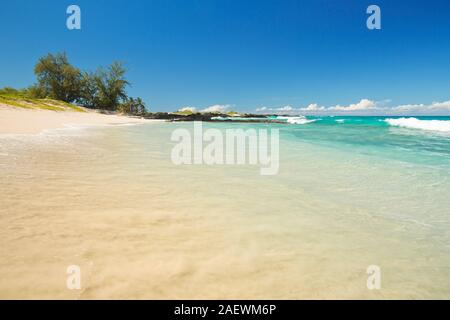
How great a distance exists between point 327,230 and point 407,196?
244 centimetres

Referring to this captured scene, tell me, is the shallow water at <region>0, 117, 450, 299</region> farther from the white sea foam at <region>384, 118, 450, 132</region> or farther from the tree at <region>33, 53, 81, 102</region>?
the tree at <region>33, 53, 81, 102</region>

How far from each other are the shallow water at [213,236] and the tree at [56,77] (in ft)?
205

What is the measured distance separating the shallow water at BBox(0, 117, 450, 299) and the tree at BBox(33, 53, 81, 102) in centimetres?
6249

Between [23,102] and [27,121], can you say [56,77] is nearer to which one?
[23,102]

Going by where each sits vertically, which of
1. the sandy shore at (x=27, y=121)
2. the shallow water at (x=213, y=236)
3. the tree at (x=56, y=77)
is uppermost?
the tree at (x=56, y=77)

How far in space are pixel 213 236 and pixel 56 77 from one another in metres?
68.2

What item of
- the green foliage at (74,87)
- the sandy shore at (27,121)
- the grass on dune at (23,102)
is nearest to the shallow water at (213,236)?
the sandy shore at (27,121)

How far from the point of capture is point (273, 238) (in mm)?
2562

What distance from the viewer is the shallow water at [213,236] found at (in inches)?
71.4

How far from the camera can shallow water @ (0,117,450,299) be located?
5.95ft

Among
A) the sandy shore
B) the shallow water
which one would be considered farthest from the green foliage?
the shallow water

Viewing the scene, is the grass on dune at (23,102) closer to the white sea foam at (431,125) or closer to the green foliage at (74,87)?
the green foliage at (74,87)

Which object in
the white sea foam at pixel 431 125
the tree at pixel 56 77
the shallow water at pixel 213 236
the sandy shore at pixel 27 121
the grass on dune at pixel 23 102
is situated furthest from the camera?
the tree at pixel 56 77
